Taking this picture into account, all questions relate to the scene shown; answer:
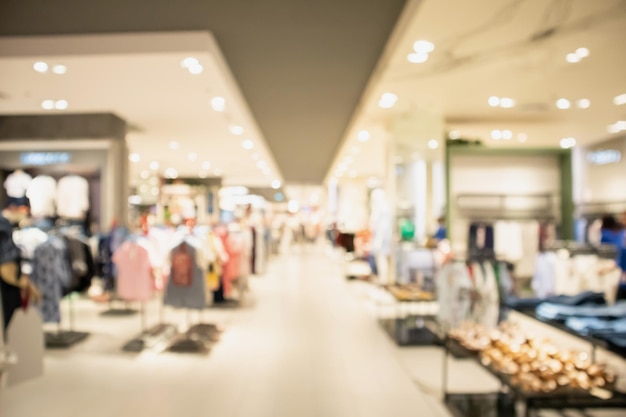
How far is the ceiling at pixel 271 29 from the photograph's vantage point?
466cm

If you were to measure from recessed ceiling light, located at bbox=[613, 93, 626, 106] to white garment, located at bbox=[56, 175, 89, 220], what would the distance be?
8.40m

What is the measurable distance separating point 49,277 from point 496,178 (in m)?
6.49

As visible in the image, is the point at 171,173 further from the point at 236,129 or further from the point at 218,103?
the point at 218,103

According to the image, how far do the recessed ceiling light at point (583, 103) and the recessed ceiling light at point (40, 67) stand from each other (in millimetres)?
7284

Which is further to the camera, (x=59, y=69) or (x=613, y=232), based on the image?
(x=613, y=232)

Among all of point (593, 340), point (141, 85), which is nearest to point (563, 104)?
point (593, 340)

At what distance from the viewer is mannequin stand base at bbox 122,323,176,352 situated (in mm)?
6020

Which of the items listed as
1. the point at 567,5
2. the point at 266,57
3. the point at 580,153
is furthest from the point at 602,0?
the point at 580,153

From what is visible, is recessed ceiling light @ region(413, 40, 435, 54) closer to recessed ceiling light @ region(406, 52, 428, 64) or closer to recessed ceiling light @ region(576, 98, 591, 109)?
recessed ceiling light @ region(406, 52, 428, 64)

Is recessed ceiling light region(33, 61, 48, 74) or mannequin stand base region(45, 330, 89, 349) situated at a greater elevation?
recessed ceiling light region(33, 61, 48, 74)

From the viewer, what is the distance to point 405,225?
918 cm

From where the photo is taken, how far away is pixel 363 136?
1175 cm

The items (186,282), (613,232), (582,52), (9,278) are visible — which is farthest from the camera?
(613,232)

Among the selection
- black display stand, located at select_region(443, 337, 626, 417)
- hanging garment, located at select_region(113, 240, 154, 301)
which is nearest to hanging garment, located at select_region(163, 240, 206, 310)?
hanging garment, located at select_region(113, 240, 154, 301)
